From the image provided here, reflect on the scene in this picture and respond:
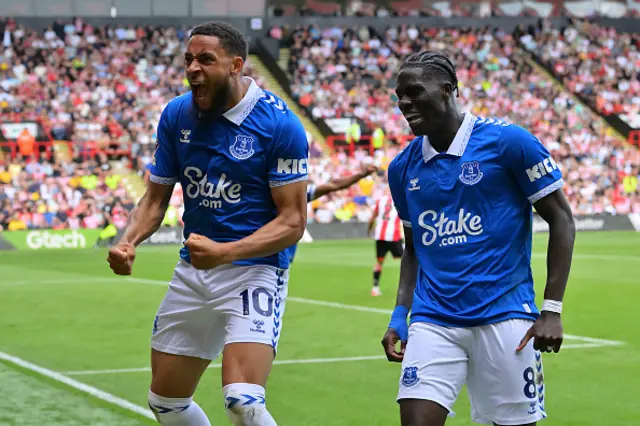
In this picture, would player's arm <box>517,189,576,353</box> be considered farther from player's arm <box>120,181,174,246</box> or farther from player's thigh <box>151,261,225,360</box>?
player's arm <box>120,181,174,246</box>

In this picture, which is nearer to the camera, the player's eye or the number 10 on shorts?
the player's eye

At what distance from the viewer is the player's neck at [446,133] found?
17.2 feet

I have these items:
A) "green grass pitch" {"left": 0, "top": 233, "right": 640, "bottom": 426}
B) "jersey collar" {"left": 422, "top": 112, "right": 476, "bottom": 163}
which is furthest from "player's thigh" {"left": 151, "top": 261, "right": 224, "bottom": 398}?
"green grass pitch" {"left": 0, "top": 233, "right": 640, "bottom": 426}

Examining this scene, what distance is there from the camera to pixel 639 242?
110ft

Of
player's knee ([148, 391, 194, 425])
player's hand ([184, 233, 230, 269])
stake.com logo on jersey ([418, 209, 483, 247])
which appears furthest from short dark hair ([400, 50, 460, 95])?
player's knee ([148, 391, 194, 425])

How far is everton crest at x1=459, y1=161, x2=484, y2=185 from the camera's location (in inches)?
203

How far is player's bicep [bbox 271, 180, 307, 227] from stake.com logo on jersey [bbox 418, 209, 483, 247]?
801mm

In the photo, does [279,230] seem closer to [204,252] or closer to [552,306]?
[204,252]

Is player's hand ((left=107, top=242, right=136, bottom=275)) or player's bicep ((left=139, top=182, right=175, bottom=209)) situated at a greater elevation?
player's bicep ((left=139, top=182, right=175, bottom=209))

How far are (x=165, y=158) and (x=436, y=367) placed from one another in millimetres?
1983

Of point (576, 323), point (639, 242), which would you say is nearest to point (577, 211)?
point (639, 242)

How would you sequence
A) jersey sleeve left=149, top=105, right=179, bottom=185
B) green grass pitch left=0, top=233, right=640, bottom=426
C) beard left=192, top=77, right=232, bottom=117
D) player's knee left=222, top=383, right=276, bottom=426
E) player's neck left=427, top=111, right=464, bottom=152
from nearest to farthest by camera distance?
player's neck left=427, top=111, right=464, bottom=152 → player's knee left=222, top=383, right=276, bottom=426 → beard left=192, top=77, right=232, bottom=117 → jersey sleeve left=149, top=105, right=179, bottom=185 → green grass pitch left=0, top=233, right=640, bottom=426

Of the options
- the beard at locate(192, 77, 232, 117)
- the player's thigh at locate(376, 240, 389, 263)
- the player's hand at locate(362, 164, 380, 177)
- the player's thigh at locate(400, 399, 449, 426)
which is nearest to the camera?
the player's thigh at locate(400, 399, 449, 426)

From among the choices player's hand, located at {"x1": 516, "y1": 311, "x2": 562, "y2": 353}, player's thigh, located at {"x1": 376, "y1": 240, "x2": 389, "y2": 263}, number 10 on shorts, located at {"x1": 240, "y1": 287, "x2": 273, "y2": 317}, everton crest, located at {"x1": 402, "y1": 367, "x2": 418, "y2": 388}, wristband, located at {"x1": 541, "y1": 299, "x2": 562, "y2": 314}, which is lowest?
player's thigh, located at {"x1": 376, "y1": 240, "x2": 389, "y2": 263}
